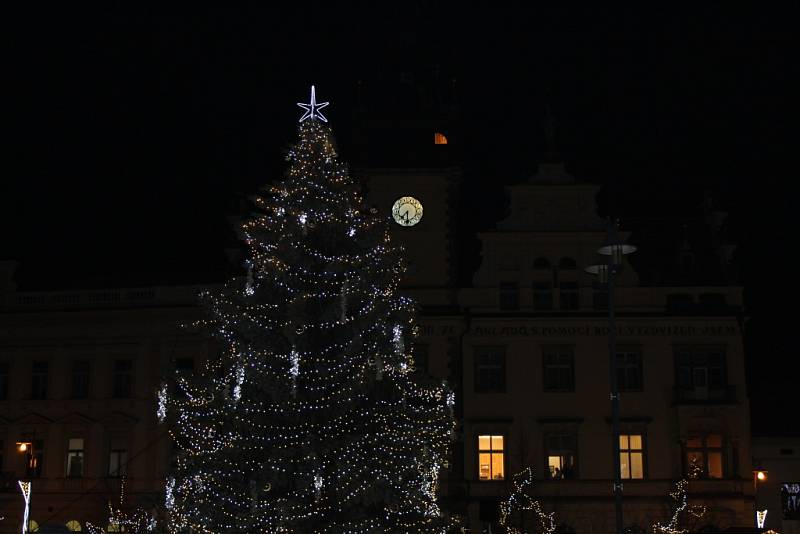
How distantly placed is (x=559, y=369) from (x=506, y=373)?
2.07 metres

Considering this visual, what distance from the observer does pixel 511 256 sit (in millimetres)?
43938

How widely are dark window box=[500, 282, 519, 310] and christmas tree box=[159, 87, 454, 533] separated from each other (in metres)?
18.4

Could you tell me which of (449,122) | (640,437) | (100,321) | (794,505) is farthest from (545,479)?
(100,321)

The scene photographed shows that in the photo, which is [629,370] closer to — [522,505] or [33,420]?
[522,505]

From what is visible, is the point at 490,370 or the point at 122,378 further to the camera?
the point at 122,378

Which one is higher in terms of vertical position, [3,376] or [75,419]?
[3,376]

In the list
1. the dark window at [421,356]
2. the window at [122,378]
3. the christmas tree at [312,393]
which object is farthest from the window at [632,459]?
the window at [122,378]

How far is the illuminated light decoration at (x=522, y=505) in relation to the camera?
39.9 meters

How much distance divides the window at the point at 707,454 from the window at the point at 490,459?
23.2ft

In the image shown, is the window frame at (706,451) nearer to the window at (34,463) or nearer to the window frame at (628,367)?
the window frame at (628,367)

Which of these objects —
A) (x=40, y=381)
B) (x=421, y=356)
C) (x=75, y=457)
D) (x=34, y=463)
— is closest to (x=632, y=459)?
(x=421, y=356)

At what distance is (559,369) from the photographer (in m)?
43.1

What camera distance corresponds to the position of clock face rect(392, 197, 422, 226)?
44.3 m

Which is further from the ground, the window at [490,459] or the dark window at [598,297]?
the dark window at [598,297]
